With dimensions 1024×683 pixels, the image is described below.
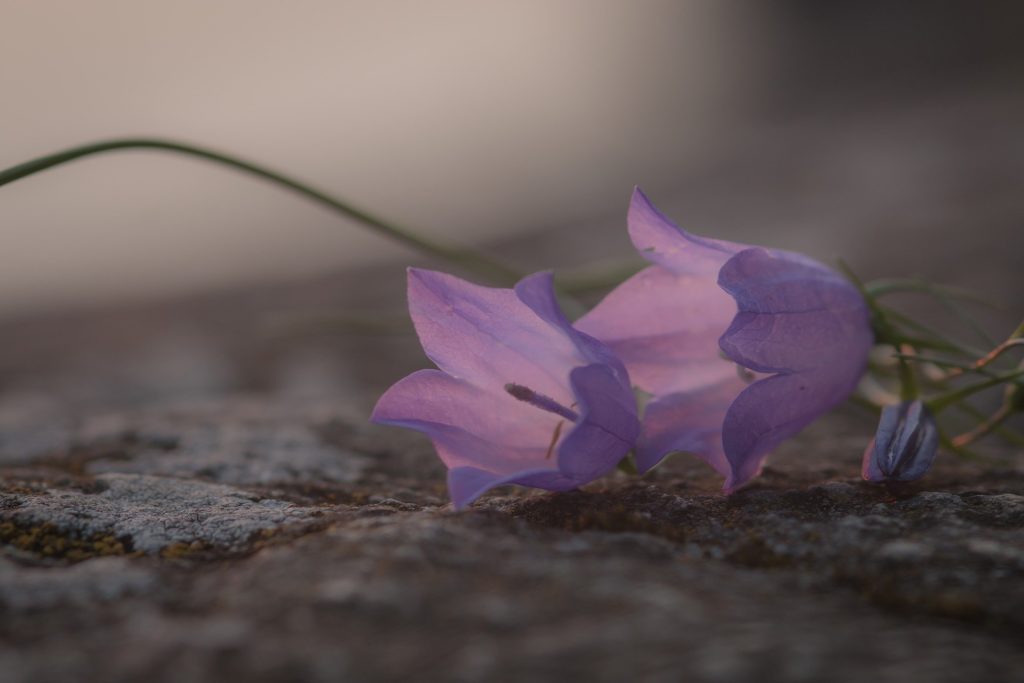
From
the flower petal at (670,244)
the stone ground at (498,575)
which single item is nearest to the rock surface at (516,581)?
the stone ground at (498,575)

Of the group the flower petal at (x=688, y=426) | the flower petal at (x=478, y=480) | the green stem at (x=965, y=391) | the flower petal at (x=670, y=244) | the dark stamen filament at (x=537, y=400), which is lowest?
the flower petal at (x=478, y=480)

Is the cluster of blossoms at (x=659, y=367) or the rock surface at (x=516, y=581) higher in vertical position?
the cluster of blossoms at (x=659, y=367)

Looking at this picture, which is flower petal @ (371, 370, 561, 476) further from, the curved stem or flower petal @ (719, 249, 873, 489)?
the curved stem

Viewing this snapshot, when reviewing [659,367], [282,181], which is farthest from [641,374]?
[282,181]

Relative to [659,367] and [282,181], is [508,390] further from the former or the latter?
[282,181]

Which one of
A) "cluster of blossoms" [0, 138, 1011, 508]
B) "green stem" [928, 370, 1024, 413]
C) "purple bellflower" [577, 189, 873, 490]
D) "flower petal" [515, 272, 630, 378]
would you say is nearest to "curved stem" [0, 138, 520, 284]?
"cluster of blossoms" [0, 138, 1011, 508]

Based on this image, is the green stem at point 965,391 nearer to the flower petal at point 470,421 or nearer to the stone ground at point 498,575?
the stone ground at point 498,575

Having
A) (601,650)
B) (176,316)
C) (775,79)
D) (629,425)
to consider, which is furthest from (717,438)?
(775,79)
